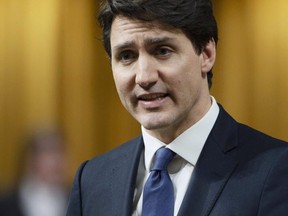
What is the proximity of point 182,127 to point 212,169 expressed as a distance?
0.32ft

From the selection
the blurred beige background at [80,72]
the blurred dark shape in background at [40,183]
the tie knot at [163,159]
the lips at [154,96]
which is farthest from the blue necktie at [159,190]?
the blurred beige background at [80,72]

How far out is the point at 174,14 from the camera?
108cm

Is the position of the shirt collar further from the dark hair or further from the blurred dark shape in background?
the blurred dark shape in background

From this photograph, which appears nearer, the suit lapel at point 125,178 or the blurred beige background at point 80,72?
the suit lapel at point 125,178

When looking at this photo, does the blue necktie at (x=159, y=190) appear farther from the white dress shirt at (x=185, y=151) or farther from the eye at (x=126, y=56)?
the eye at (x=126, y=56)

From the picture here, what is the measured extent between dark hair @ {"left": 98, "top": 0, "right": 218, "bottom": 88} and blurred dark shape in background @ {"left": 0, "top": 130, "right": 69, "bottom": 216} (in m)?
1.15

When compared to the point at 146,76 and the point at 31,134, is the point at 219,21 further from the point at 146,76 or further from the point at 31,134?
the point at 146,76

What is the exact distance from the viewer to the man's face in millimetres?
1071

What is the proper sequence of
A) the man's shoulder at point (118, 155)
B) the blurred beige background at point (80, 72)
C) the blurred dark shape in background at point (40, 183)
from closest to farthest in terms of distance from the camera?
the man's shoulder at point (118, 155) → the blurred dark shape in background at point (40, 183) → the blurred beige background at point (80, 72)

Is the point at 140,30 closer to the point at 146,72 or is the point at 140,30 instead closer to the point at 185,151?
the point at 146,72

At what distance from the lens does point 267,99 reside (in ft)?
7.68

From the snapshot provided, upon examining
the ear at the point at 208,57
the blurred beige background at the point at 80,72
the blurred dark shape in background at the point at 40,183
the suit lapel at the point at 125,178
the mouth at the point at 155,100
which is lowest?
the blurred dark shape in background at the point at 40,183

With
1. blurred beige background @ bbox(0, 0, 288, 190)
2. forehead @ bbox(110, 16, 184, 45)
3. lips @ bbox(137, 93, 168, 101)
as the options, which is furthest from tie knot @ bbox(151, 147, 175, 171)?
blurred beige background @ bbox(0, 0, 288, 190)

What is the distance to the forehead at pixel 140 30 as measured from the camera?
107 centimetres
